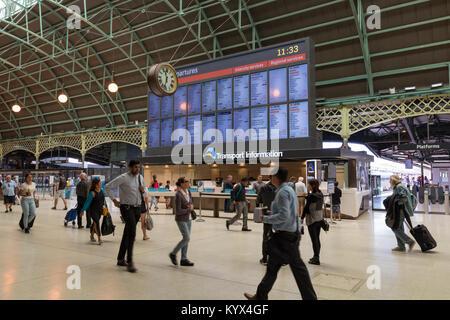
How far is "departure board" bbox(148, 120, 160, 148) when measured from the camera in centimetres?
1869

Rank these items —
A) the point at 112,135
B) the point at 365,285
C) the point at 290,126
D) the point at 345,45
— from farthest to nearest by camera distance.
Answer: the point at 112,135, the point at 345,45, the point at 290,126, the point at 365,285

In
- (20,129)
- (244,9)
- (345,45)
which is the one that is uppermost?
(244,9)

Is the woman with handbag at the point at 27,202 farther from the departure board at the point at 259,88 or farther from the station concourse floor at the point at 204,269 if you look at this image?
the departure board at the point at 259,88

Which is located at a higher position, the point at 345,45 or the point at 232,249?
the point at 345,45

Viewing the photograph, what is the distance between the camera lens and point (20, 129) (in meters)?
30.5

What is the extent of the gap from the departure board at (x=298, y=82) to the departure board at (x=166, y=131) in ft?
23.4

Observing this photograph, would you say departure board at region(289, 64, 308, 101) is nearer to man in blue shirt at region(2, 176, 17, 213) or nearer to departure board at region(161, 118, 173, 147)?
departure board at region(161, 118, 173, 147)

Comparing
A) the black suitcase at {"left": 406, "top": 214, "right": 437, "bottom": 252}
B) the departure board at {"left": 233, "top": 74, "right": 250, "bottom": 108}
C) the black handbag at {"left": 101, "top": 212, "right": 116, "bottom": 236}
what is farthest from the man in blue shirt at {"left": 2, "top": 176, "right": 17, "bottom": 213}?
the black suitcase at {"left": 406, "top": 214, "right": 437, "bottom": 252}

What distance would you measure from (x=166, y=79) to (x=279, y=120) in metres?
6.47

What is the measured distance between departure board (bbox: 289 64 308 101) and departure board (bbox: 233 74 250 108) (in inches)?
88.9

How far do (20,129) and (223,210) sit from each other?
24.8 meters

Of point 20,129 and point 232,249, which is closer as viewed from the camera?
point 232,249
